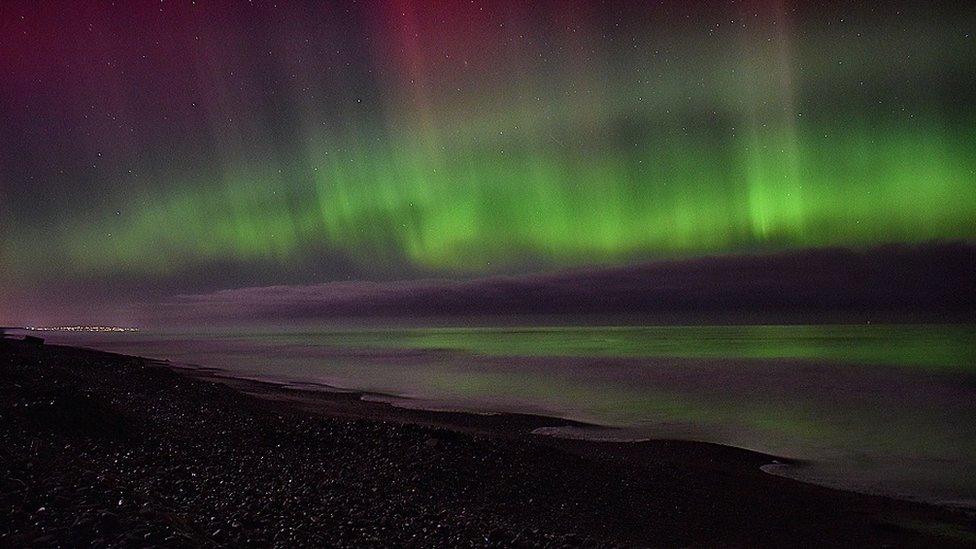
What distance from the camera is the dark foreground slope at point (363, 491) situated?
19.6ft

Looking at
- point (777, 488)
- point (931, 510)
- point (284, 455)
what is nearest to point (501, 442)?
point (284, 455)

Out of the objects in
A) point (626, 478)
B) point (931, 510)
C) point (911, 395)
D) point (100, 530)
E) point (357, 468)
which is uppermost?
point (100, 530)

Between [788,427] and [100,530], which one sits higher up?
[100,530]

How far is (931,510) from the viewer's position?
1147 cm

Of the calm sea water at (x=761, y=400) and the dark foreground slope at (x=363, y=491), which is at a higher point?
the dark foreground slope at (x=363, y=491)

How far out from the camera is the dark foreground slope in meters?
5.99

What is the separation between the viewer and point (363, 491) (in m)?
9.02

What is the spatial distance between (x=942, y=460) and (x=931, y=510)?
20.7 ft

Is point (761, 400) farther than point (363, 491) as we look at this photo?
Yes

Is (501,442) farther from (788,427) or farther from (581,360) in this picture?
(581,360)

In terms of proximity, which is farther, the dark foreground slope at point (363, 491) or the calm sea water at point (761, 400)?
the calm sea water at point (761, 400)

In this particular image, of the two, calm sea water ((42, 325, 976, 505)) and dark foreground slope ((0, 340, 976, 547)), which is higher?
dark foreground slope ((0, 340, 976, 547))

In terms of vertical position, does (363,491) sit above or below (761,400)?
above

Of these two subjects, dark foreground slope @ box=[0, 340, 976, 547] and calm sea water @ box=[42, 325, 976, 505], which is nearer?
dark foreground slope @ box=[0, 340, 976, 547]
